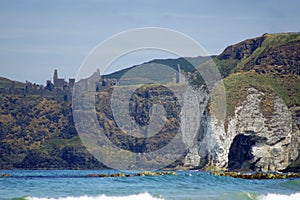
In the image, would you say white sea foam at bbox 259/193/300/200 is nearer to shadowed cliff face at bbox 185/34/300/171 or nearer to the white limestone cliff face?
shadowed cliff face at bbox 185/34/300/171

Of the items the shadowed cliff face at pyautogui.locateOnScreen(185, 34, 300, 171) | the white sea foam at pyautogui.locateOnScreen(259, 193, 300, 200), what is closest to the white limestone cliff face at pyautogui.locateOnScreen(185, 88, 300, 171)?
the shadowed cliff face at pyautogui.locateOnScreen(185, 34, 300, 171)

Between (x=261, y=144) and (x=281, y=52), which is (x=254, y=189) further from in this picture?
(x=281, y=52)

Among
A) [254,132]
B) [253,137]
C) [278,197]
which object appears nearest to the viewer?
[278,197]

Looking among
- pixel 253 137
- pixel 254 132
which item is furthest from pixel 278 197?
pixel 253 137

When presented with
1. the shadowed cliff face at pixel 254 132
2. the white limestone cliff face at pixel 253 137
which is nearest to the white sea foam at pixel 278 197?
the shadowed cliff face at pixel 254 132

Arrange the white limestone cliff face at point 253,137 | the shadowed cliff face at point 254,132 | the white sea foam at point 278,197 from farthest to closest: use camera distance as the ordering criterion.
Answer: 1. the shadowed cliff face at point 254,132
2. the white limestone cliff face at point 253,137
3. the white sea foam at point 278,197

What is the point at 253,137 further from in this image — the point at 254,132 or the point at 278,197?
the point at 278,197

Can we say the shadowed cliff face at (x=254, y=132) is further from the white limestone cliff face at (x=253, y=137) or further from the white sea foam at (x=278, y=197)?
the white sea foam at (x=278, y=197)

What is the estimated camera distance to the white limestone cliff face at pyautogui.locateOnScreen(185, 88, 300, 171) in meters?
135

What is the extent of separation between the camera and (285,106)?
144 m

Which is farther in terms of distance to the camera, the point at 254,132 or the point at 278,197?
the point at 254,132

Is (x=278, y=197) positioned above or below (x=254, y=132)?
below

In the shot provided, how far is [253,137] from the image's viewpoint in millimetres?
138625

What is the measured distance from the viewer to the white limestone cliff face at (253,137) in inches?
5330
